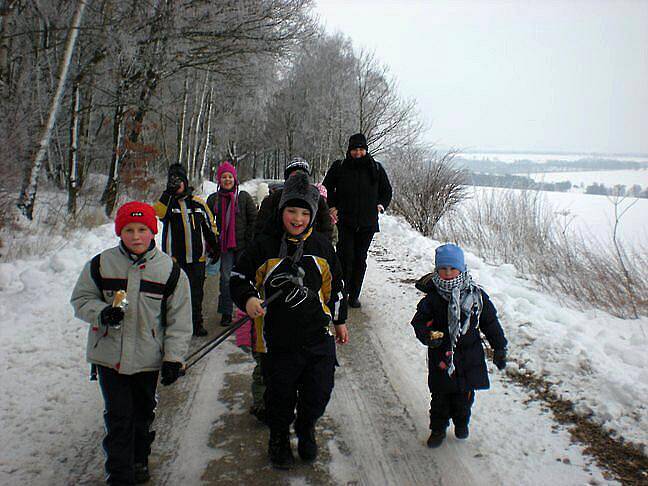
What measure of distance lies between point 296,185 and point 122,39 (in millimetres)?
8163

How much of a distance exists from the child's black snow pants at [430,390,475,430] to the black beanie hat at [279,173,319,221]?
161cm

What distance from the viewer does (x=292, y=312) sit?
2984 millimetres

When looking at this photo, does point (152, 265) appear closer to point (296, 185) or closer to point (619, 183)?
point (296, 185)

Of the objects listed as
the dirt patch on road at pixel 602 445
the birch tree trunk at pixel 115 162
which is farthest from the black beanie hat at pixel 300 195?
the birch tree trunk at pixel 115 162

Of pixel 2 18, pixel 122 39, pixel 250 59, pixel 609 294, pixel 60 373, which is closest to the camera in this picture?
pixel 60 373

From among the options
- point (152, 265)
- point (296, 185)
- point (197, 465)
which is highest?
point (296, 185)

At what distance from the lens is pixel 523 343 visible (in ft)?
16.3

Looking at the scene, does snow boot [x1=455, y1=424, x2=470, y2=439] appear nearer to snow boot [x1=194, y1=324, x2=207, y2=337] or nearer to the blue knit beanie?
the blue knit beanie

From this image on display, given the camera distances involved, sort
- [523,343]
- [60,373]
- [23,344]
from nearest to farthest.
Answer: [60,373] → [23,344] → [523,343]

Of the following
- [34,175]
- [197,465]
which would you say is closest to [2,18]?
[34,175]

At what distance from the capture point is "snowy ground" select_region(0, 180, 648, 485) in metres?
3.14

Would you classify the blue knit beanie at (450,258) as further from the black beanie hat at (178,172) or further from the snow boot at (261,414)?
the black beanie hat at (178,172)

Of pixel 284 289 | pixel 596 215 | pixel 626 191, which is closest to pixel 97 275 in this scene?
pixel 284 289

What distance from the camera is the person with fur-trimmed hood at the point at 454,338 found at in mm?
3305
